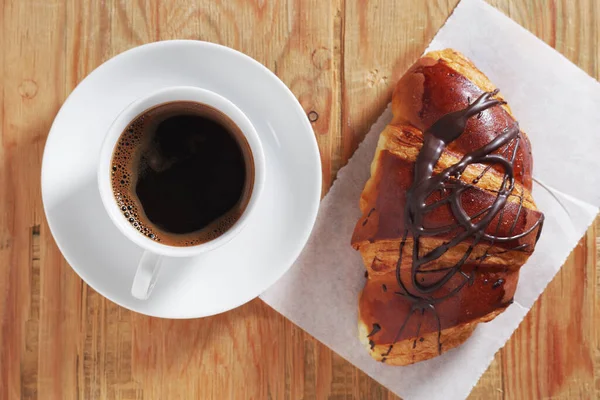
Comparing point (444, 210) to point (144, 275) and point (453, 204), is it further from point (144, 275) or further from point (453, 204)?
point (144, 275)

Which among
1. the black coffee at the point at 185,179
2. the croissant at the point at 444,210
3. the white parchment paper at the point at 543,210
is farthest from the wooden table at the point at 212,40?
the black coffee at the point at 185,179

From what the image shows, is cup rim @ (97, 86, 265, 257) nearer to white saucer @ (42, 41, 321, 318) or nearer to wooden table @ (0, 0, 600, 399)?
white saucer @ (42, 41, 321, 318)

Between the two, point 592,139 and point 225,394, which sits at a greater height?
point 592,139

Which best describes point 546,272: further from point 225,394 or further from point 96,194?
point 96,194

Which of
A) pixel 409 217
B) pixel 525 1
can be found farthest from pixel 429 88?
pixel 525 1

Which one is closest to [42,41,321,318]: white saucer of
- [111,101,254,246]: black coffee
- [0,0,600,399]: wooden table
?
[111,101,254,246]: black coffee
